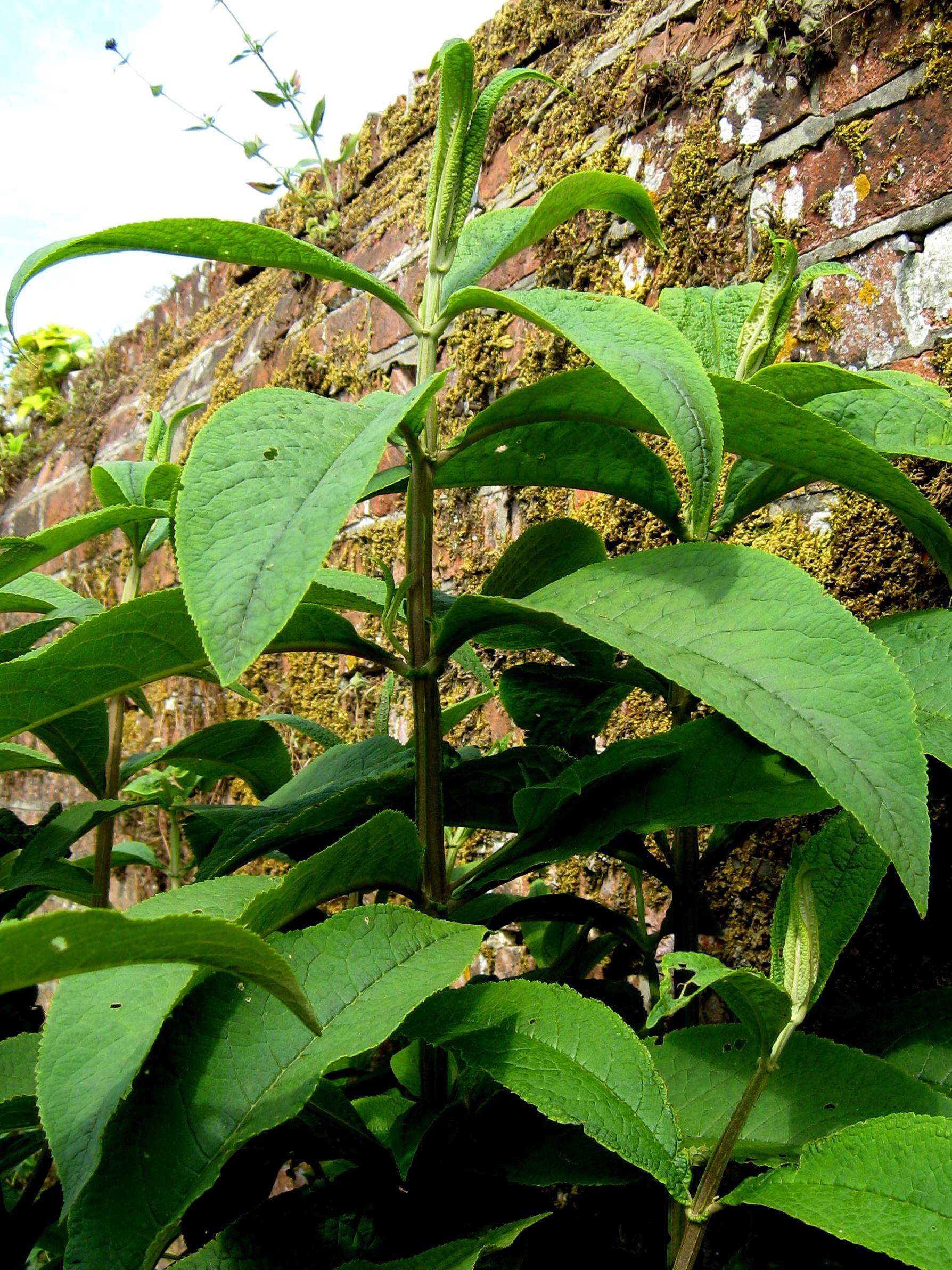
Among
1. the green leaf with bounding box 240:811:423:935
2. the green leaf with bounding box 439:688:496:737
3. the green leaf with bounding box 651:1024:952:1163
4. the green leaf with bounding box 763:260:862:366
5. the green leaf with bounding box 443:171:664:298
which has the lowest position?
the green leaf with bounding box 651:1024:952:1163

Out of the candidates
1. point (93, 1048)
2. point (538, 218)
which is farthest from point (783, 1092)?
point (538, 218)

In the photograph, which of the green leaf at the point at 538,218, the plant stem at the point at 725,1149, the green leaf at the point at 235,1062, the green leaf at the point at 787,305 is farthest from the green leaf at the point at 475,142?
the plant stem at the point at 725,1149

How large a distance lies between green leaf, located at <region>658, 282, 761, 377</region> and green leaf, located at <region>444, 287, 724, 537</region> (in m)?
0.27

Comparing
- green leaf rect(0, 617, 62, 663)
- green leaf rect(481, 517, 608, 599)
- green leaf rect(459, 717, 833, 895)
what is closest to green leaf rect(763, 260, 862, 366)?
green leaf rect(481, 517, 608, 599)

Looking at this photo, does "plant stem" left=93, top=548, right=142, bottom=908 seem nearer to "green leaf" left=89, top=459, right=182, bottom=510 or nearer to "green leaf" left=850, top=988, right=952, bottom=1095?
"green leaf" left=89, top=459, right=182, bottom=510

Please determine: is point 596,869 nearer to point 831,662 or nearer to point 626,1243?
point 626,1243

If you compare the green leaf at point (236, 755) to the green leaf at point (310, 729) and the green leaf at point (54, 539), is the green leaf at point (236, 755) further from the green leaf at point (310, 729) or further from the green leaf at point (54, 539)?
the green leaf at point (54, 539)

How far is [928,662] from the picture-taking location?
748 mm

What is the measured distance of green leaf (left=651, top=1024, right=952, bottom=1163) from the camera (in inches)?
24.7

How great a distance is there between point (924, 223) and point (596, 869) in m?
0.99

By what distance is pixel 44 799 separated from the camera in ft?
11.5

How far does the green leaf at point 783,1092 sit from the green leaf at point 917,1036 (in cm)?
8

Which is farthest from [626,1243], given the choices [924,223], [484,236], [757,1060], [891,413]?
[924,223]

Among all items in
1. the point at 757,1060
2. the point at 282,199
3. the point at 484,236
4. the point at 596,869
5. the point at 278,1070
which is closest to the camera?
the point at 278,1070
